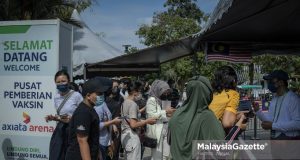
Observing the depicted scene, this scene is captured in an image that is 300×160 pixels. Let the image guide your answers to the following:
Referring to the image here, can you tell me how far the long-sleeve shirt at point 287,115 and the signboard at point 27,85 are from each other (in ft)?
9.12

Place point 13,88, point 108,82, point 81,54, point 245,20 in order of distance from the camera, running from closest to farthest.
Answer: point 108,82, point 13,88, point 245,20, point 81,54

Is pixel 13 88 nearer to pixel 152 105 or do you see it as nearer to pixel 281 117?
pixel 152 105

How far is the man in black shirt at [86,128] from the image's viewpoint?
4.33 m

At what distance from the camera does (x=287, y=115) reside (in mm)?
5383

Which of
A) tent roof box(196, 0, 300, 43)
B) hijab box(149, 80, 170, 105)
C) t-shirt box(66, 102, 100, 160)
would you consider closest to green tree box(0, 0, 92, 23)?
tent roof box(196, 0, 300, 43)

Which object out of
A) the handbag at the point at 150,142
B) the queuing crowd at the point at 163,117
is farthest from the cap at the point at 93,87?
the handbag at the point at 150,142

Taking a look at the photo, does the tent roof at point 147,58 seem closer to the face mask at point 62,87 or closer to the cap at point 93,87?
the face mask at point 62,87

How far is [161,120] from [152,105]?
26 cm

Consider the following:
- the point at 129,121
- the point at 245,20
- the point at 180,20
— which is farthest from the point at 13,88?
the point at 180,20

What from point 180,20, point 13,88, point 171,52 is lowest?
point 13,88

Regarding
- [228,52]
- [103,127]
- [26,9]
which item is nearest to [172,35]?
[26,9]

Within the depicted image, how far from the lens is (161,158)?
6887 millimetres

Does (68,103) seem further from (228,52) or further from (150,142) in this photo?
(228,52)

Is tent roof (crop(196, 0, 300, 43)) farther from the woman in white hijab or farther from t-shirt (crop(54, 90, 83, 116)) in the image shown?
t-shirt (crop(54, 90, 83, 116))
